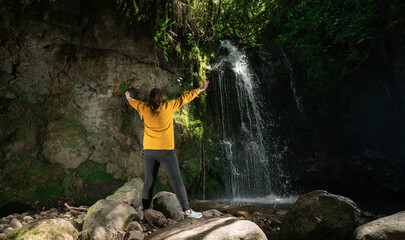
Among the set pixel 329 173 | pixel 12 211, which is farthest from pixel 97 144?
pixel 329 173

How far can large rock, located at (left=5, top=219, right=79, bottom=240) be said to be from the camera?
243 cm

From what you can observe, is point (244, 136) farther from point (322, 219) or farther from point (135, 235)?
point (135, 235)

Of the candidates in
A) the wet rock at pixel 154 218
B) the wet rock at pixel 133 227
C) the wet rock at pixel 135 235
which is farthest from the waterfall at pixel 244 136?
the wet rock at pixel 135 235

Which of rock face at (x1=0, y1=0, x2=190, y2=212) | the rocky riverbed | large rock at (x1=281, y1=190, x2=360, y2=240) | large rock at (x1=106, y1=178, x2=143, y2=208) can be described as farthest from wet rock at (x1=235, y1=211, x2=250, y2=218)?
rock face at (x1=0, y1=0, x2=190, y2=212)

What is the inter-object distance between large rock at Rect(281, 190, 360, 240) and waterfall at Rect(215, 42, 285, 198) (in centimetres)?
317

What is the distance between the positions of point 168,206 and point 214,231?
→ 5.48ft

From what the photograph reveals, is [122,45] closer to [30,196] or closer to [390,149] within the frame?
[30,196]

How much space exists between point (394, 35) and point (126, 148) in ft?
24.0

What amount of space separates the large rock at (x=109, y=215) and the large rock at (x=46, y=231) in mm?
329

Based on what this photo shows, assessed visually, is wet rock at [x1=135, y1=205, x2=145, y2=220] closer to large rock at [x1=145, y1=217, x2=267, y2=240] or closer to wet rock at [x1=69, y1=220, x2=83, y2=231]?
wet rock at [x1=69, y1=220, x2=83, y2=231]

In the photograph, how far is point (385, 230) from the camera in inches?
102

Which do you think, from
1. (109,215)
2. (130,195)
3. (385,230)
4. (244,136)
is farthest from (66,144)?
(385,230)

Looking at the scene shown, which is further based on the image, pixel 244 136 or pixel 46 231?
pixel 244 136

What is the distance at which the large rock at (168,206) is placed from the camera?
3.80m
